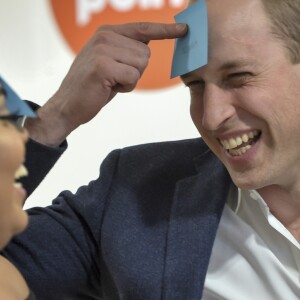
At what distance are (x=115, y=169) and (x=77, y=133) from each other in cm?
120

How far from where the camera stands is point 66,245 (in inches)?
44.3

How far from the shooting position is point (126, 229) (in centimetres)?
109

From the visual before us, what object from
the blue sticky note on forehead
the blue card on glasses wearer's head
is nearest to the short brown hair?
the blue sticky note on forehead

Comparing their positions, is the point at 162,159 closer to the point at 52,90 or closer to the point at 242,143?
the point at 242,143

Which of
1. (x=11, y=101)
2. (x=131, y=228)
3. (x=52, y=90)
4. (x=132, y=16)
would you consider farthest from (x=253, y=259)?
(x=52, y=90)

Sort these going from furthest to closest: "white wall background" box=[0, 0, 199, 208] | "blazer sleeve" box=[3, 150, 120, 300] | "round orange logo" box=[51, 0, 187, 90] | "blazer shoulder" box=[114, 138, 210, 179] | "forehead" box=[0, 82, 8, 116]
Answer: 1. "white wall background" box=[0, 0, 199, 208]
2. "round orange logo" box=[51, 0, 187, 90]
3. "blazer shoulder" box=[114, 138, 210, 179]
4. "blazer sleeve" box=[3, 150, 120, 300]
5. "forehead" box=[0, 82, 8, 116]

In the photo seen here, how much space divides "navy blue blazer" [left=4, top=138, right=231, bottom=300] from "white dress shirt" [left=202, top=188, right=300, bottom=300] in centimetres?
5

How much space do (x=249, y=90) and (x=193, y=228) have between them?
268 millimetres

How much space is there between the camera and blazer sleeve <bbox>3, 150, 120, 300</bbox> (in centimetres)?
107

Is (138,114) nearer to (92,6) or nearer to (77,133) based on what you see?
(77,133)

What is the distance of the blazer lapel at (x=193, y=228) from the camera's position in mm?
1016

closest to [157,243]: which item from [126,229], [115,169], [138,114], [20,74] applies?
[126,229]

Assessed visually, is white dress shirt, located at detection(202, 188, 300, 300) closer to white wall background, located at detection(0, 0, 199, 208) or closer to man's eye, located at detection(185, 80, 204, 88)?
man's eye, located at detection(185, 80, 204, 88)

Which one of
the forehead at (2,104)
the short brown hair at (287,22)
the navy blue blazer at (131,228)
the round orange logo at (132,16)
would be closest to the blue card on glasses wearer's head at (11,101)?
the forehead at (2,104)
